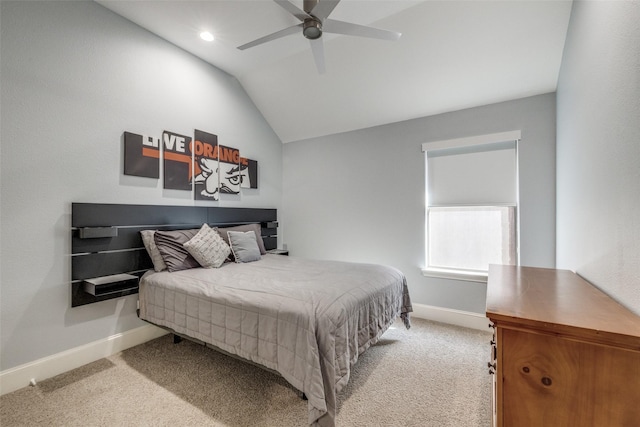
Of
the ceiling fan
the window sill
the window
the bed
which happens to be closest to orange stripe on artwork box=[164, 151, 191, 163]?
the bed

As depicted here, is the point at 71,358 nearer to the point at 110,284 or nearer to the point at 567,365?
the point at 110,284

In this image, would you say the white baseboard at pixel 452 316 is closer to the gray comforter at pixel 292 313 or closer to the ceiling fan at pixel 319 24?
the gray comforter at pixel 292 313

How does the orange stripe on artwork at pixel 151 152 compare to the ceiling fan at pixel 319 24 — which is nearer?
the ceiling fan at pixel 319 24

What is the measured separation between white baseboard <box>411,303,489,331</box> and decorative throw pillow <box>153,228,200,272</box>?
2781 mm

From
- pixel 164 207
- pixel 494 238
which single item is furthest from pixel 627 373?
pixel 164 207

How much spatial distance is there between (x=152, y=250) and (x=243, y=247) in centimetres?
93

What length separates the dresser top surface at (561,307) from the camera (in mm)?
860

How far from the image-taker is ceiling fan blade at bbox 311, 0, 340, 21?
188 centimetres

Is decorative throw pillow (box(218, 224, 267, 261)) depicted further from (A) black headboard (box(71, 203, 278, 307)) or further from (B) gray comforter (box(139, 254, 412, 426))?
(B) gray comforter (box(139, 254, 412, 426))

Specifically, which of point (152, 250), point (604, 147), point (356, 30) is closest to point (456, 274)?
point (604, 147)

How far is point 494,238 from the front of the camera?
3174 mm

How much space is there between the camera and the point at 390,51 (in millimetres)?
2969

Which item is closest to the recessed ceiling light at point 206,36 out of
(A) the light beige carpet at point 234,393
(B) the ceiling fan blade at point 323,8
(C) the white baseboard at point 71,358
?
(B) the ceiling fan blade at point 323,8

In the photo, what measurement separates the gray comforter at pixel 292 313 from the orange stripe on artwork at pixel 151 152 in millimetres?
1265
